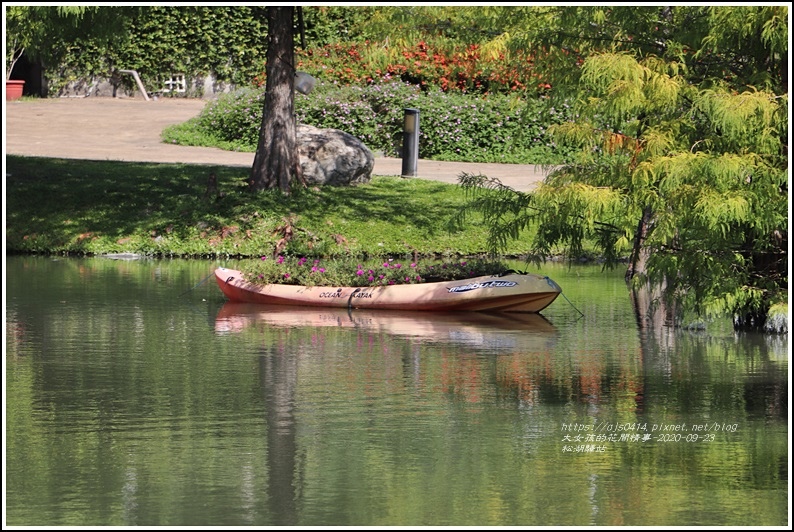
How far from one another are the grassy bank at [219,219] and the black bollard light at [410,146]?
1.62 meters

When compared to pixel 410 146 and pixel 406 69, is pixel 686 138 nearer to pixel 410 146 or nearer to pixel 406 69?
pixel 410 146

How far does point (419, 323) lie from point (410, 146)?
38.1 feet

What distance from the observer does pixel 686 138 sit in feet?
48.0

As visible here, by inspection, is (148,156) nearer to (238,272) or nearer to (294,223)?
(294,223)

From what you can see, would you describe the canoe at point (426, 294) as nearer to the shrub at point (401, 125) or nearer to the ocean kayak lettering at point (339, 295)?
the ocean kayak lettering at point (339, 295)

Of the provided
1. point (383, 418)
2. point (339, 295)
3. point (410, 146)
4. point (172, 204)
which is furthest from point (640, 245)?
point (410, 146)

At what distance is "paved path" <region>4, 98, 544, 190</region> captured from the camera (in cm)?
3356

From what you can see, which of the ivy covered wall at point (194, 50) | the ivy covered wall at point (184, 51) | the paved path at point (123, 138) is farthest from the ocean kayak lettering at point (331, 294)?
the ivy covered wall at point (184, 51)

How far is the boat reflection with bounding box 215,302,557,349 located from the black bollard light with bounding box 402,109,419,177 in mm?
10162

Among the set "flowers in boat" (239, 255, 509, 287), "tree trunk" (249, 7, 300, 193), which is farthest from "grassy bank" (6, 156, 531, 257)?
"flowers in boat" (239, 255, 509, 287)

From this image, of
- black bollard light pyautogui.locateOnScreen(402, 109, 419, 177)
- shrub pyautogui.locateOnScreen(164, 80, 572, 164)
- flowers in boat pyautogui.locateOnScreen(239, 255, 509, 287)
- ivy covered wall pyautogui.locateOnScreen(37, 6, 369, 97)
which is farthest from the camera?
ivy covered wall pyautogui.locateOnScreen(37, 6, 369, 97)

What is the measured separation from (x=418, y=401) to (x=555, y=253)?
557 inches

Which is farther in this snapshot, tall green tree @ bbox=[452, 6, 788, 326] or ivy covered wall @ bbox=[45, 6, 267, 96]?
ivy covered wall @ bbox=[45, 6, 267, 96]

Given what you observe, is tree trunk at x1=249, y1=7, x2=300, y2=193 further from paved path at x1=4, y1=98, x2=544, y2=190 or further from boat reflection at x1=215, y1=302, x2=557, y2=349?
boat reflection at x1=215, y1=302, x2=557, y2=349
